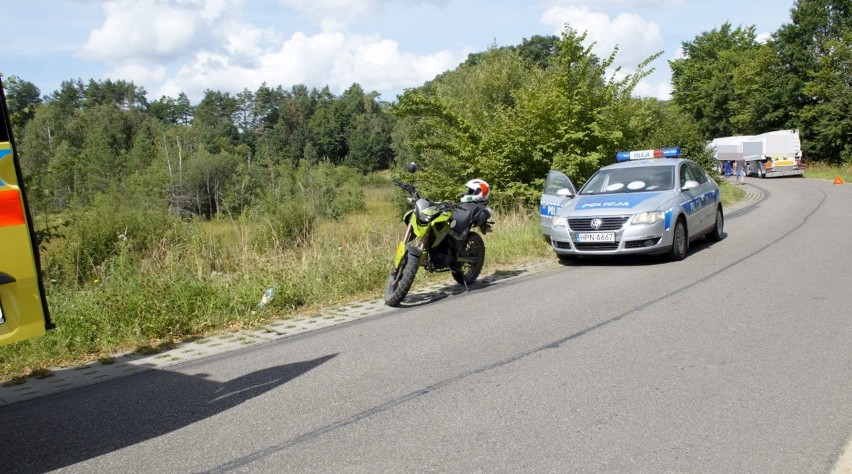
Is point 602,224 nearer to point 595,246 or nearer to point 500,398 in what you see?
point 595,246

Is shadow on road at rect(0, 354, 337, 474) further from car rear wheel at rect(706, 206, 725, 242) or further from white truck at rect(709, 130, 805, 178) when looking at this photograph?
white truck at rect(709, 130, 805, 178)

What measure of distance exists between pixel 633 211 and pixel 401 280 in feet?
14.8

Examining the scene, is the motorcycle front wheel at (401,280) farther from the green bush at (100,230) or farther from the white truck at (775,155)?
the white truck at (775,155)

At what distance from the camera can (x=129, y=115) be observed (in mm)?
95125

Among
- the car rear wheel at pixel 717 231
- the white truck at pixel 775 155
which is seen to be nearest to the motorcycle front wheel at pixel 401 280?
the car rear wheel at pixel 717 231

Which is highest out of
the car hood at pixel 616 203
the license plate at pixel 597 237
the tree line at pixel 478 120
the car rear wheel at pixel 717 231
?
the tree line at pixel 478 120

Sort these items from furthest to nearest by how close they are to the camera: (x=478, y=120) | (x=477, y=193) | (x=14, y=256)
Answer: (x=478, y=120) → (x=477, y=193) → (x=14, y=256)

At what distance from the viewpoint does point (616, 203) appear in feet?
37.8

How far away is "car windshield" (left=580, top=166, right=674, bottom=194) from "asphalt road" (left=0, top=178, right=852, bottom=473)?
4.32 meters

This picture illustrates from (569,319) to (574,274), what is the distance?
3.31m

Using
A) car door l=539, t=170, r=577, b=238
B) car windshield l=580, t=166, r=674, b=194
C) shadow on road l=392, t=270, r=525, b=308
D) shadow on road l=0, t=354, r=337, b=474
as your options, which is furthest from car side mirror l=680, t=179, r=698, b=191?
shadow on road l=0, t=354, r=337, b=474

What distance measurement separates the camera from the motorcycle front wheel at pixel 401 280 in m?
8.55

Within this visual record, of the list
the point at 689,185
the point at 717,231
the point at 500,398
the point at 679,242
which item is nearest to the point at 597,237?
the point at 679,242

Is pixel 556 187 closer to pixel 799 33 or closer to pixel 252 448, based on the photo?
pixel 252 448
